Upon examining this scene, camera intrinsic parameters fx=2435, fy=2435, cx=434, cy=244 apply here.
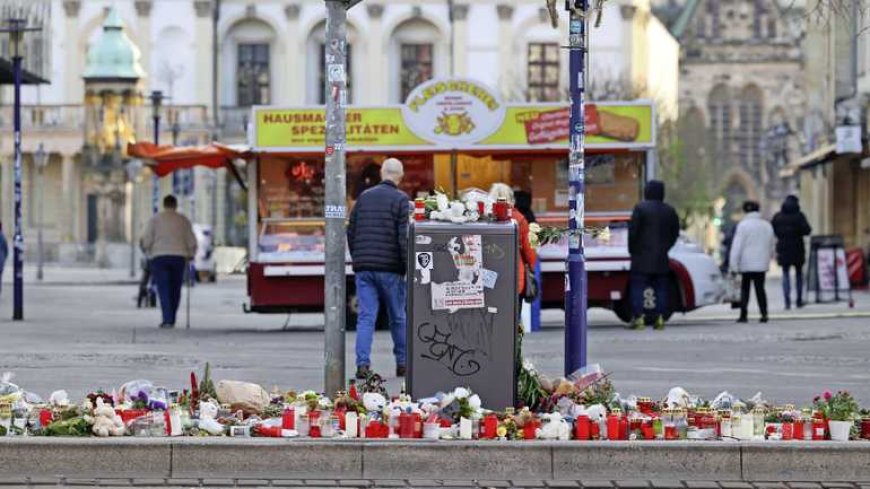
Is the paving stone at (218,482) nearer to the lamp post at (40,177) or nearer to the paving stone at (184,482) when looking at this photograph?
the paving stone at (184,482)

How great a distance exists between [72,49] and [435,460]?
279 ft

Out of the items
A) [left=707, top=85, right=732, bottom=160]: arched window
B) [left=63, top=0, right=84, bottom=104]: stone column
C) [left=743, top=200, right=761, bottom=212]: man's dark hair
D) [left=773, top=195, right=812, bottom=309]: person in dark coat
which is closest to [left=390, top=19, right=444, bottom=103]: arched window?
[left=63, top=0, right=84, bottom=104]: stone column

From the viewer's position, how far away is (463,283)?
14203mm

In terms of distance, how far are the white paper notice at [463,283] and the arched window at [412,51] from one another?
274 feet

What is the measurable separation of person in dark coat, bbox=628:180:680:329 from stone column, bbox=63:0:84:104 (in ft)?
225

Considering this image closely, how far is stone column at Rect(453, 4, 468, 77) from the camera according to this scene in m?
97.0

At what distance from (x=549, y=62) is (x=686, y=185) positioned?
846 cm

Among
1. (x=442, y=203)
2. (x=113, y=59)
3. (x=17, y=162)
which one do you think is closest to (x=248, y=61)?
(x=113, y=59)

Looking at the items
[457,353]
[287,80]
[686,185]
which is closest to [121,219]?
[287,80]

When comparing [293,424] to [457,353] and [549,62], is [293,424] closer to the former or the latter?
[457,353]

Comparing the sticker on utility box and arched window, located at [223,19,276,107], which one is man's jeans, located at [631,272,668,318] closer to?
the sticker on utility box

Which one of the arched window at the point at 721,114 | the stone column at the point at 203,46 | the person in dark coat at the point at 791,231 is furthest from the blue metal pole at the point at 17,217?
the arched window at the point at 721,114

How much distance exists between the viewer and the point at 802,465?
1269 cm

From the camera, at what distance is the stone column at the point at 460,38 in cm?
9700
